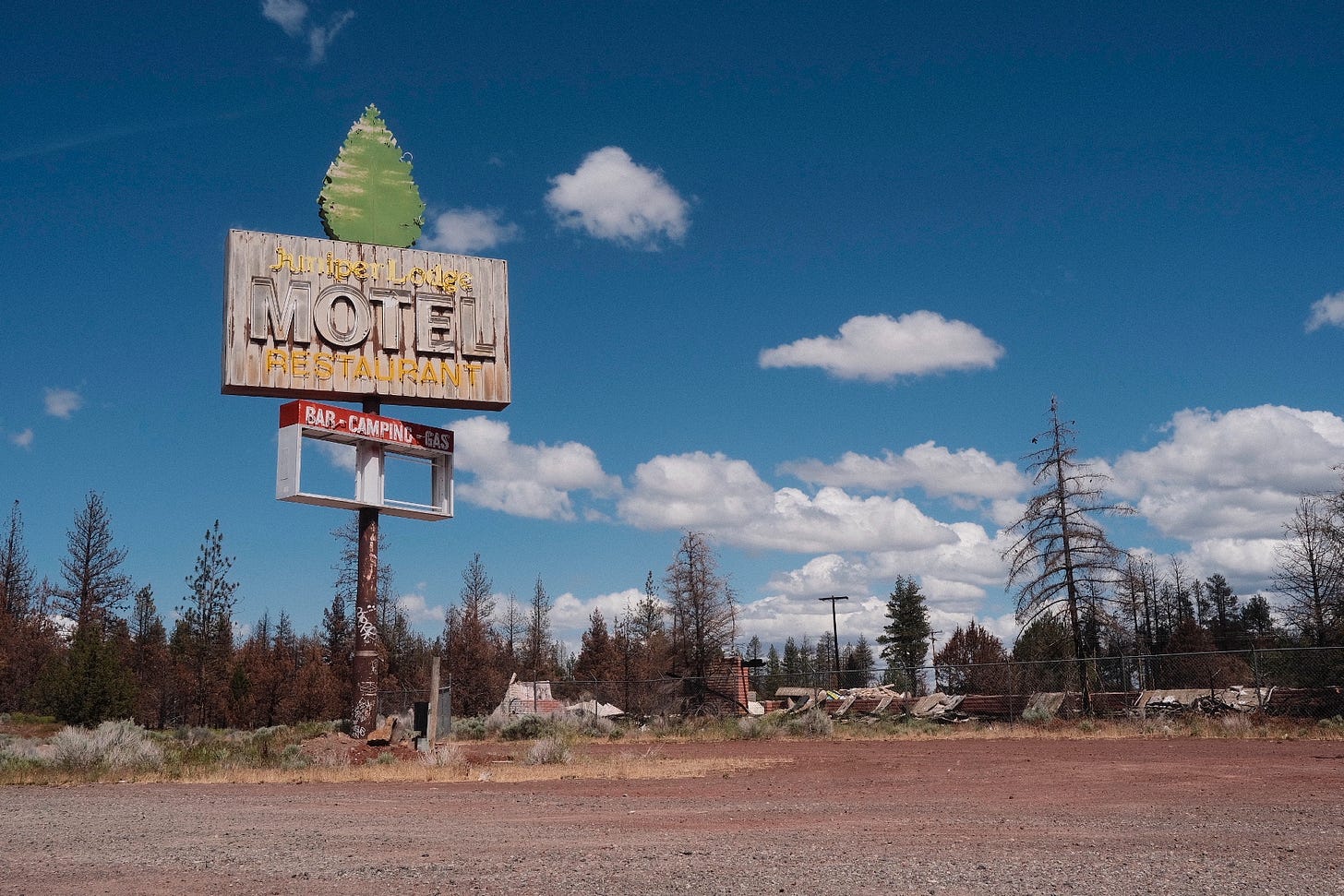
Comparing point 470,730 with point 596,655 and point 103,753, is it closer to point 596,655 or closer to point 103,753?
point 103,753

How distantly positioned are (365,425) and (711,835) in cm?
1612

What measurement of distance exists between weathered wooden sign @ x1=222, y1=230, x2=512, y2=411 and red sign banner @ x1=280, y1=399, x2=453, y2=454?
620 millimetres

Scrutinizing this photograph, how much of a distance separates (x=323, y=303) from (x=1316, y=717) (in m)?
26.3

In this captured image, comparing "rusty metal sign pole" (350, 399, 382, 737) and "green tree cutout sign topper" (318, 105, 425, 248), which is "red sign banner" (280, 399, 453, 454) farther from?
"green tree cutout sign topper" (318, 105, 425, 248)

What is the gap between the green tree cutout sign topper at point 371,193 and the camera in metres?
26.2

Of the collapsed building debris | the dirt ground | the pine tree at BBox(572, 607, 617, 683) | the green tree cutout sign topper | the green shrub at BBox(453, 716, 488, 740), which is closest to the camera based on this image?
the dirt ground

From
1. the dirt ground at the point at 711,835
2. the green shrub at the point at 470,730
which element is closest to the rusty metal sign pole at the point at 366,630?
the dirt ground at the point at 711,835

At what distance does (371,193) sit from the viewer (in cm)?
2658

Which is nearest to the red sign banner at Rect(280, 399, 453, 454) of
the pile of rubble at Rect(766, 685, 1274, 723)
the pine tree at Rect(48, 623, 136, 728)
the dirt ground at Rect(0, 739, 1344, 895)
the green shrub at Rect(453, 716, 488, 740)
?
the dirt ground at Rect(0, 739, 1344, 895)

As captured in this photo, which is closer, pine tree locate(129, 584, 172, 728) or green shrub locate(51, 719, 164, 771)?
green shrub locate(51, 719, 164, 771)

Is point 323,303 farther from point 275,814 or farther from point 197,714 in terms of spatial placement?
point 197,714

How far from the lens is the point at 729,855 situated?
9367 millimetres

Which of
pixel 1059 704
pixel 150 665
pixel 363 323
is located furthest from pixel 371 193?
pixel 150 665

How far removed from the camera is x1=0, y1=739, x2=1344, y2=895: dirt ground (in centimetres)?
820
